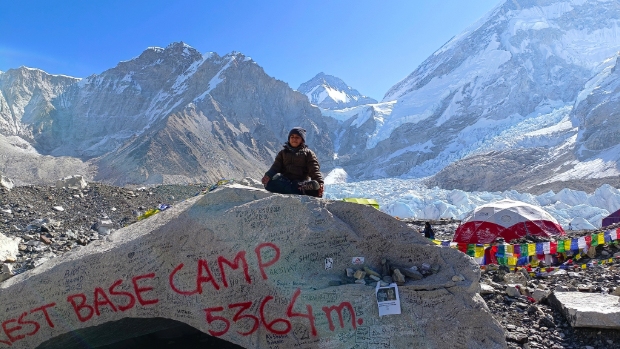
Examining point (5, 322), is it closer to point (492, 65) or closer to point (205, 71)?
point (205, 71)

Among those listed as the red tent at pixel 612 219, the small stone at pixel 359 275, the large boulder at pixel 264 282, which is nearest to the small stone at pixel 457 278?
the large boulder at pixel 264 282

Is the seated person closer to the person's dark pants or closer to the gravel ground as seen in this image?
the person's dark pants

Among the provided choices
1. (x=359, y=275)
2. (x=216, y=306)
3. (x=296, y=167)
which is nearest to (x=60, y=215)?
(x=296, y=167)

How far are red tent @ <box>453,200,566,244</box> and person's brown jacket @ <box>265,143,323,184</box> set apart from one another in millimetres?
11611

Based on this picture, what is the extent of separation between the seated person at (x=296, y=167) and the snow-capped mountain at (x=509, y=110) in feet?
230

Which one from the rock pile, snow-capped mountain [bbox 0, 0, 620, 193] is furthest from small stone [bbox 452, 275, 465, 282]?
snow-capped mountain [bbox 0, 0, 620, 193]

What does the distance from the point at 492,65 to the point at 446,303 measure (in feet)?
557

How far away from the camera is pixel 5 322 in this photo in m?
5.18

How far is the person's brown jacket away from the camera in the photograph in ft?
19.3

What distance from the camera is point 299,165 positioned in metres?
5.93

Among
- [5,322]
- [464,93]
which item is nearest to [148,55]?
[464,93]

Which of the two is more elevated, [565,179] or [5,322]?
[565,179]

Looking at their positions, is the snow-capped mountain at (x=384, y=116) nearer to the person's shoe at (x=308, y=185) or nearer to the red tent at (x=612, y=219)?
the red tent at (x=612, y=219)

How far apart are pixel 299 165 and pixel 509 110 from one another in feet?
453
